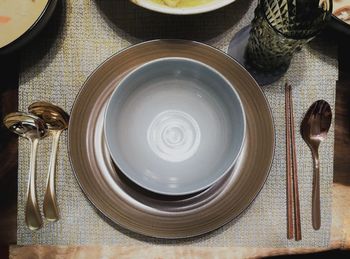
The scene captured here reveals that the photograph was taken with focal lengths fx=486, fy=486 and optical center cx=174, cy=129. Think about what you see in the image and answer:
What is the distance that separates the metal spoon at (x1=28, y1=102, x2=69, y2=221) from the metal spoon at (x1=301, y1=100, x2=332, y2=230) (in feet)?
1.30

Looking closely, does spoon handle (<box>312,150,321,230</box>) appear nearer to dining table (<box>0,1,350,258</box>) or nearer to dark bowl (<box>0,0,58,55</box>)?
dining table (<box>0,1,350,258</box>)

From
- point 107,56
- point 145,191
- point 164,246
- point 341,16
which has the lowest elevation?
point 164,246

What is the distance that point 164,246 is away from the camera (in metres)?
0.79

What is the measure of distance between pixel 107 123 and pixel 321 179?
Answer: 0.37m

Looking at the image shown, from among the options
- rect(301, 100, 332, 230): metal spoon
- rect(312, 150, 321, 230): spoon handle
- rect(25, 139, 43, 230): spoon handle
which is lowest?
rect(25, 139, 43, 230): spoon handle

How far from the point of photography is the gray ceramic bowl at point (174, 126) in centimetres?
71

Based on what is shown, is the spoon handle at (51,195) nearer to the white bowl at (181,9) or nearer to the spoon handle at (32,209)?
the spoon handle at (32,209)

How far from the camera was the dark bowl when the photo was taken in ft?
2.49

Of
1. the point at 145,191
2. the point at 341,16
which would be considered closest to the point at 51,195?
the point at 145,191

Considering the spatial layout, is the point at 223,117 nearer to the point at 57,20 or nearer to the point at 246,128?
the point at 246,128

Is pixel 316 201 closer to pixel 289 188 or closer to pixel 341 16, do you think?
pixel 289 188

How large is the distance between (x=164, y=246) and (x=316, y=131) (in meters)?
0.31

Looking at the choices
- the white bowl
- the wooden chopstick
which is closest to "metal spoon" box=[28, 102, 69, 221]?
the white bowl

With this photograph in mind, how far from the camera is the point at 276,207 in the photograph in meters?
0.80
